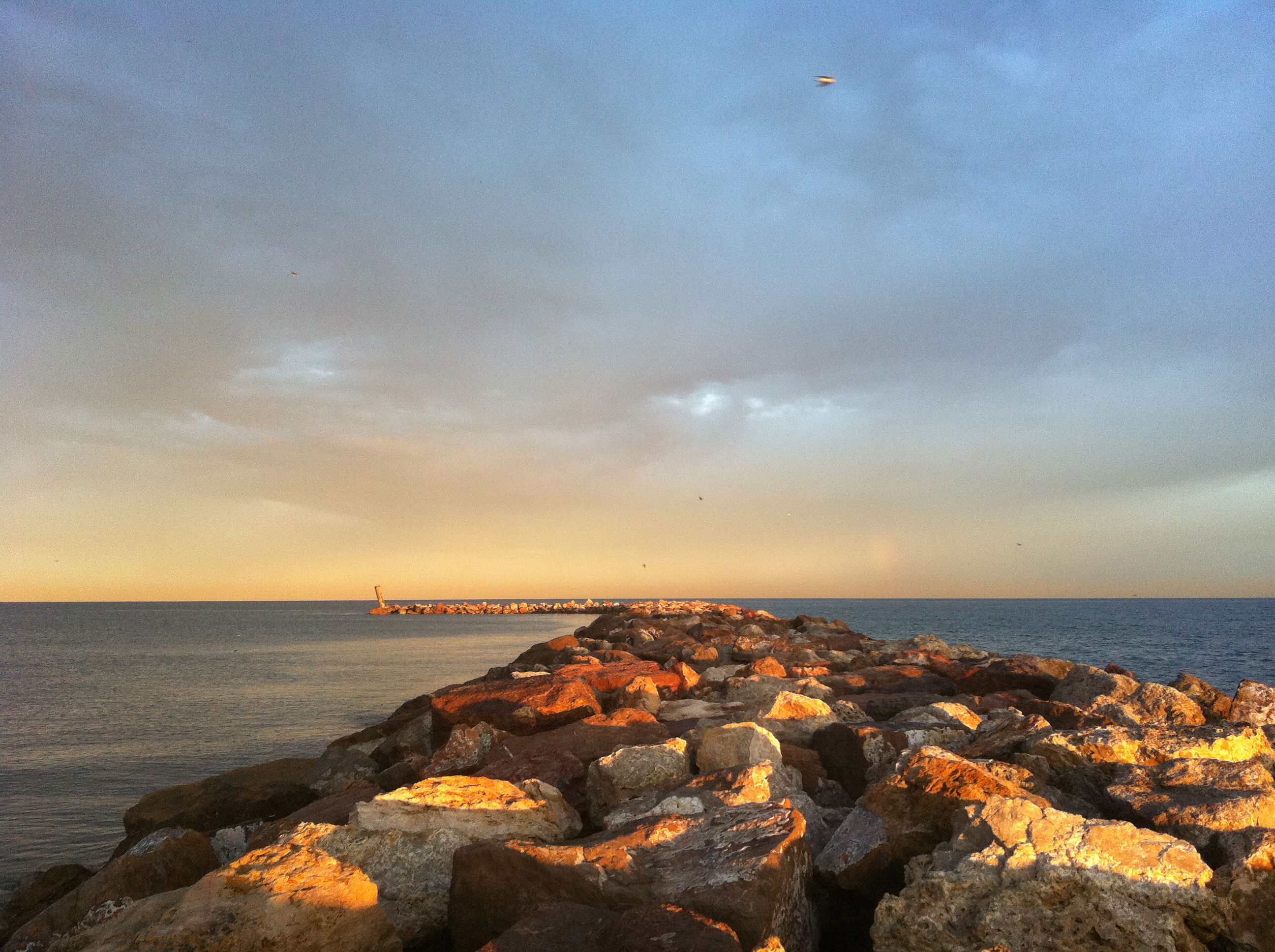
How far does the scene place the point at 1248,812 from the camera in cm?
413

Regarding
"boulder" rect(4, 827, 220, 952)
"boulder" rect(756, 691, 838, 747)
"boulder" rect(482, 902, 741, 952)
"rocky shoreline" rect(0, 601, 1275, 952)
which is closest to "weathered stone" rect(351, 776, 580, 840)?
"rocky shoreline" rect(0, 601, 1275, 952)

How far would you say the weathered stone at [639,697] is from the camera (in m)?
9.12

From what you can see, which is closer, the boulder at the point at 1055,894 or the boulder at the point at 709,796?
the boulder at the point at 1055,894

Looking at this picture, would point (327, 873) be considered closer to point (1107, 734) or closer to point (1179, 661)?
point (1107, 734)

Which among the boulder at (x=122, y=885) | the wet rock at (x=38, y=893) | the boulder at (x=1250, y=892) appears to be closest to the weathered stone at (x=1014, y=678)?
the boulder at (x=1250, y=892)

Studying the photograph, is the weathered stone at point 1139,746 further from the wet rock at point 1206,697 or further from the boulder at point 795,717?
the wet rock at point 1206,697

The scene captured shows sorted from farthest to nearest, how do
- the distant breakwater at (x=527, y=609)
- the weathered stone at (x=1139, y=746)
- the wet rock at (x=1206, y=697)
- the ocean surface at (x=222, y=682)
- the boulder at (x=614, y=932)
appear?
1. the distant breakwater at (x=527, y=609)
2. the ocean surface at (x=222, y=682)
3. the wet rock at (x=1206, y=697)
4. the weathered stone at (x=1139, y=746)
5. the boulder at (x=614, y=932)

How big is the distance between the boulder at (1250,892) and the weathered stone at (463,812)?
3.71 meters

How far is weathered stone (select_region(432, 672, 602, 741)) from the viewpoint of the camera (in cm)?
845

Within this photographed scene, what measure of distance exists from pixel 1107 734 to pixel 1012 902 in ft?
8.26

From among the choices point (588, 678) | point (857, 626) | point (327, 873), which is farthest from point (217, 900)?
point (857, 626)

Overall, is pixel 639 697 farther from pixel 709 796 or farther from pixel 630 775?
pixel 709 796

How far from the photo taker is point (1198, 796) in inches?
176

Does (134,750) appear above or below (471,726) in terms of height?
below
